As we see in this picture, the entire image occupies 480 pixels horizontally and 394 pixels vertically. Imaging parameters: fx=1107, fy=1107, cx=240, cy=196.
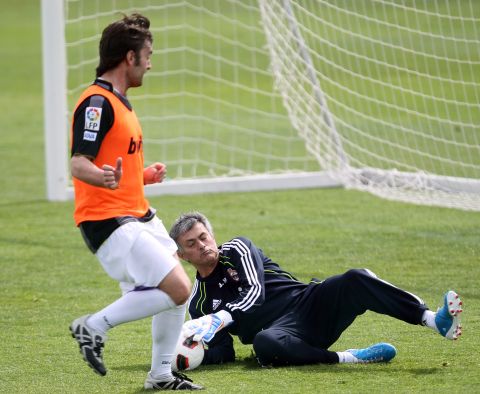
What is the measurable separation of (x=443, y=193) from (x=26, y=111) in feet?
34.0

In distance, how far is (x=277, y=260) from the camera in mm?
8656

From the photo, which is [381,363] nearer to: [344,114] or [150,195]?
[150,195]

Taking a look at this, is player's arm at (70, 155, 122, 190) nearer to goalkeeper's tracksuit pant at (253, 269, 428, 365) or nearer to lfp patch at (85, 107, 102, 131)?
lfp patch at (85, 107, 102, 131)

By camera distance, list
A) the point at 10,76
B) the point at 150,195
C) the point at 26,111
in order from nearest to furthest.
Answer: the point at 150,195, the point at 26,111, the point at 10,76

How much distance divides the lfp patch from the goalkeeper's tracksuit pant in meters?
1.47

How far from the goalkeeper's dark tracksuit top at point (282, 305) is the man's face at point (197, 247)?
124mm

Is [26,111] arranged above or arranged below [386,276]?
above

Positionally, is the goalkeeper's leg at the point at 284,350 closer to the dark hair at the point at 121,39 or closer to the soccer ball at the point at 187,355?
the soccer ball at the point at 187,355

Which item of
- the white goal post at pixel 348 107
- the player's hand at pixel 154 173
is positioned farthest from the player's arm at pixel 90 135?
the white goal post at pixel 348 107

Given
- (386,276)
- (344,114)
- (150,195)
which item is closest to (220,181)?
(150,195)

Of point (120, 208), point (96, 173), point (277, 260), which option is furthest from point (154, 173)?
point (277, 260)

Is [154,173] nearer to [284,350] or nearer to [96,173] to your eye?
[96,173]

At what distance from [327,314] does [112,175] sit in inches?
64.5

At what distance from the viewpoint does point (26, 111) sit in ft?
60.0
